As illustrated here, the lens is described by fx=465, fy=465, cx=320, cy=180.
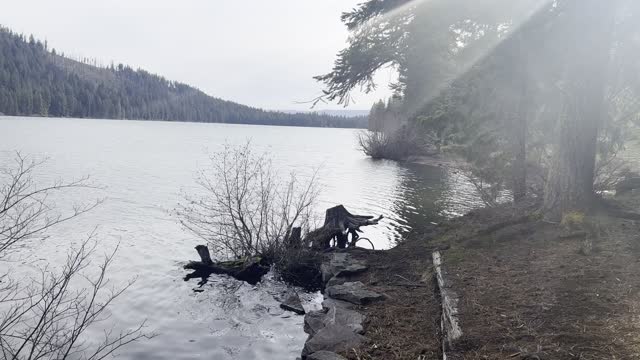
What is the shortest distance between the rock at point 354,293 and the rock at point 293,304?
36.9 inches

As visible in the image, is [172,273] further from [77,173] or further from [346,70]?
[77,173]

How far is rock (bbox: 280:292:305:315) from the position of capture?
11.1m

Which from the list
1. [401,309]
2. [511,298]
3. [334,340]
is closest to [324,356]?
[334,340]

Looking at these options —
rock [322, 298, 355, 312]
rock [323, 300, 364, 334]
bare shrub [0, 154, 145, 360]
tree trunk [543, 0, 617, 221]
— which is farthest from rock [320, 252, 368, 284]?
tree trunk [543, 0, 617, 221]

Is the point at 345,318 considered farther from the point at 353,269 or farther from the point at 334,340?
the point at 353,269

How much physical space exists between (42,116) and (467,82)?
6876 inches

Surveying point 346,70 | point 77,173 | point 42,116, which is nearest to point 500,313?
point 346,70

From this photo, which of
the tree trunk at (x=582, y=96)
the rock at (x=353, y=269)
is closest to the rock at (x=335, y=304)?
the rock at (x=353, y=269)

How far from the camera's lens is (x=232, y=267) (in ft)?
44.7

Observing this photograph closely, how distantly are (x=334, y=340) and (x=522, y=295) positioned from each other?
3.10 meters

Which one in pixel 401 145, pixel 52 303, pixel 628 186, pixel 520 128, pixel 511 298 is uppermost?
pixel 520 128

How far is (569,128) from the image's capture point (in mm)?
10453

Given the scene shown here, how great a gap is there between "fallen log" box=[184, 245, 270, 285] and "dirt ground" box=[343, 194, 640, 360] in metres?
3.45

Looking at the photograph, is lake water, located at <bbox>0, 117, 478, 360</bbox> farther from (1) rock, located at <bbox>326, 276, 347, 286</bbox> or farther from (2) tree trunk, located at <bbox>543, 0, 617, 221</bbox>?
(2) tree trunk, located at <bbox>543, 0, 617, 221</bbox>
